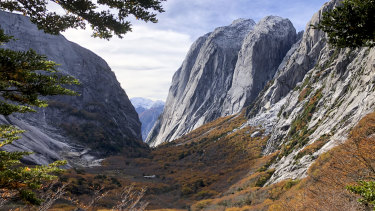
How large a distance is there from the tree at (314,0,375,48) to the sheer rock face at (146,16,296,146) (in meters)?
80.9

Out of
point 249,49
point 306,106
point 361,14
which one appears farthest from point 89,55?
point 361,14

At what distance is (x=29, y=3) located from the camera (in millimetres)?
8891

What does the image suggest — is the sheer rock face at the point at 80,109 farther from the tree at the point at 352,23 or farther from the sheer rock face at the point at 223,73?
the tree at the point at 352,23

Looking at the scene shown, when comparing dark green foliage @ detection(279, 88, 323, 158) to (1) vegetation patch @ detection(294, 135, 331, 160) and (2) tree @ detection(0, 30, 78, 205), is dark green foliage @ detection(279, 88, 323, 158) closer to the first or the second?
(1) vegetation patch @ detection(294, 135, 331, 160)

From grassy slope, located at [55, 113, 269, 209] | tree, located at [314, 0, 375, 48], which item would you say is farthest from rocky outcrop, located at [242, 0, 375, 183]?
tree, located at [314, 0, 375, 48]

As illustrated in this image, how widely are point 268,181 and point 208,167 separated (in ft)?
75.3

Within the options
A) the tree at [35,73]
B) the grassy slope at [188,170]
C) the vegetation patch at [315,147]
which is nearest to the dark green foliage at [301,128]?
the vegetation patch at [315,147]

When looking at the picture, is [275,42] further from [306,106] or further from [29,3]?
[29,3]

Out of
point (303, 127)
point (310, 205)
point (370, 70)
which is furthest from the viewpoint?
point (303, 127)

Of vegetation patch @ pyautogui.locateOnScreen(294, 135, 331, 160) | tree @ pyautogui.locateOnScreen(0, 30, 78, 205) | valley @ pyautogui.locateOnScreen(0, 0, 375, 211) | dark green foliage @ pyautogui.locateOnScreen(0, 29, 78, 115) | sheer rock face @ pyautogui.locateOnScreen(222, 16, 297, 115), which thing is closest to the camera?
tree @ pyautogui.locateOnScreen(0, 30, 78, 205)

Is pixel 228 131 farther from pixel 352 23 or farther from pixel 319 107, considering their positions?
pixel 352 23

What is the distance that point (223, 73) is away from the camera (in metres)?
113

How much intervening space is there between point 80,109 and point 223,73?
66.4m

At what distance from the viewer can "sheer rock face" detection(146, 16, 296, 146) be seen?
93.2 m
